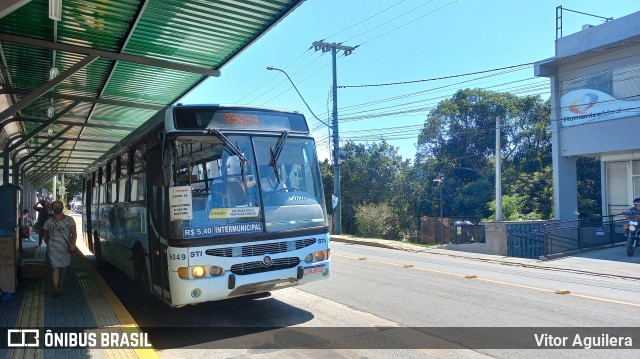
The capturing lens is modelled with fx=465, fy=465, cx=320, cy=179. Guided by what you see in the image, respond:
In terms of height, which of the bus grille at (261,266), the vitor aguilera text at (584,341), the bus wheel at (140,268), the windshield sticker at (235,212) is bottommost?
the vitor aguilera text at (584,341)

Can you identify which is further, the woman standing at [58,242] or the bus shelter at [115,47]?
the woman standing at [58,242]

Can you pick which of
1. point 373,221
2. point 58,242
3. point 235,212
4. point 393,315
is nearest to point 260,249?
point 235,212

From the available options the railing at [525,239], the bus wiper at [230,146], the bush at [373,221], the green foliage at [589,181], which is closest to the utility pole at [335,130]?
the bush at [373,221]

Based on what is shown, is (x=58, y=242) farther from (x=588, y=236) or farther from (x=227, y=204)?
(x=588, y=236)

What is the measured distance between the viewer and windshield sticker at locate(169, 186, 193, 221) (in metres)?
6.26

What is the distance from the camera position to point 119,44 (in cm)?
887

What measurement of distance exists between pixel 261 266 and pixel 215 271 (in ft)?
2.23

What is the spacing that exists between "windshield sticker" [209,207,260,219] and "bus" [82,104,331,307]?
0.01 meters

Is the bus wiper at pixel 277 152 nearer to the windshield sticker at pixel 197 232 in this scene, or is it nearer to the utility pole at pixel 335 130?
the windshield sticker at pixel 197 232

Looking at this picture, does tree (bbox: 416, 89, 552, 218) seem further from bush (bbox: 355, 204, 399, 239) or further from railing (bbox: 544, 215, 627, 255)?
railing (bbox: 544, 215, 627, 255)

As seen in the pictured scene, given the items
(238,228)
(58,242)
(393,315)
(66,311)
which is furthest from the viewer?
(58,242)

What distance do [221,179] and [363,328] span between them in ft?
9.77

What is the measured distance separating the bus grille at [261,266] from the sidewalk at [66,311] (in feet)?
4.89

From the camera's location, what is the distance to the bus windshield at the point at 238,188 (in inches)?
253
